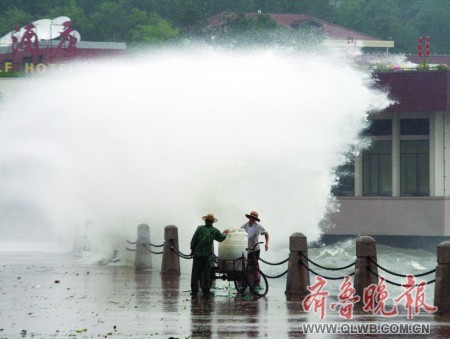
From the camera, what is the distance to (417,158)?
5091cm

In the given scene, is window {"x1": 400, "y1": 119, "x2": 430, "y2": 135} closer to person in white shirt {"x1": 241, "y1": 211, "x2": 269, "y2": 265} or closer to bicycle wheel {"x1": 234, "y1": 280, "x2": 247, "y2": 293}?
person in white shirt {"x1": 241, "y1": 211, "x2": 269, "y2": 265}

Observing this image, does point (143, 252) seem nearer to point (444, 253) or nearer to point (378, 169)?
point (444, 253)

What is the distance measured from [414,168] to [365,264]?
88.5ft

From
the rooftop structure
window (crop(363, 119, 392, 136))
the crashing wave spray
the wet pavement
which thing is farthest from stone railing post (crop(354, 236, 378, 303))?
the rooftop structure

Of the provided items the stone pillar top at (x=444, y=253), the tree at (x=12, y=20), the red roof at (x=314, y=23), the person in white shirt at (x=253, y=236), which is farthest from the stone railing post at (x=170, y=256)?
the tree at (x=12, y=20)

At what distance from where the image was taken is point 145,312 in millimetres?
22469

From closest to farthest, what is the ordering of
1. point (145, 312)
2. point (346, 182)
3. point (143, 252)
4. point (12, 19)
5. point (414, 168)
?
point (145, 312) → point (143, 252) → point (414, 168) → point (346, 182) → point (12, 19)

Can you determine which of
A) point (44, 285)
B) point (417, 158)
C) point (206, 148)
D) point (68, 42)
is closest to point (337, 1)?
point (68, 42)

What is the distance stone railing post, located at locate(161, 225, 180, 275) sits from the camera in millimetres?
31953

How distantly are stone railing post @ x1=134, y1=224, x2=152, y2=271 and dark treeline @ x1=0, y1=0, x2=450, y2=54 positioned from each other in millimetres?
84540

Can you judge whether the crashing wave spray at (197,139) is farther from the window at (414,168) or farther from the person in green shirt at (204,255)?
the person in green shirt at (204,255)

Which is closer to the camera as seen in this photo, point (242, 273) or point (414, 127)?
point (242, 273)

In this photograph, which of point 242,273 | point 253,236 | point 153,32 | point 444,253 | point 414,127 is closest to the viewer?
point 444,253

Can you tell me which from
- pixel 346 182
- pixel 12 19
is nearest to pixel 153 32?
pixel 12 19
